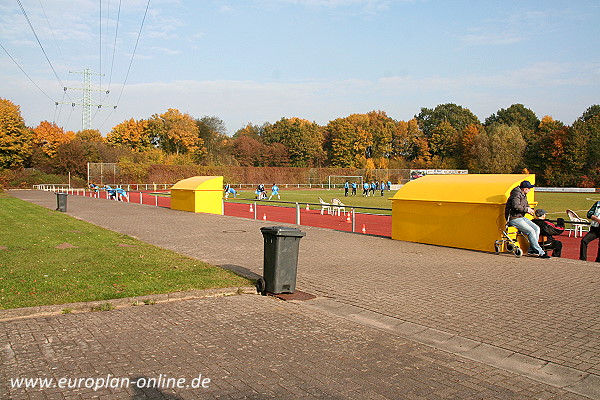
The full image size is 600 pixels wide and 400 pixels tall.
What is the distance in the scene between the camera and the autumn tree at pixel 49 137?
8012 cm

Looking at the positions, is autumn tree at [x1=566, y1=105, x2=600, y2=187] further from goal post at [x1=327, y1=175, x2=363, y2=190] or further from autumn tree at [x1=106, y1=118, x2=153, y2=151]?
autumn tree at [x1=106, y1=118, x2=153, y2=151]

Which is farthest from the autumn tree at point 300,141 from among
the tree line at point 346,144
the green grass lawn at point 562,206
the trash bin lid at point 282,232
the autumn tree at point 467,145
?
the trash bin lid at point 282,232

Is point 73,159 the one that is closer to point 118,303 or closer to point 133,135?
point 133,135

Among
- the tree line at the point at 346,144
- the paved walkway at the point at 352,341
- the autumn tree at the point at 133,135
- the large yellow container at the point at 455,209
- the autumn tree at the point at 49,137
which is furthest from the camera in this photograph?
the autumn tree at the point at 133,135

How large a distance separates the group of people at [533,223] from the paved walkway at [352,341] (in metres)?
1.60

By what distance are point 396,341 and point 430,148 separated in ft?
317

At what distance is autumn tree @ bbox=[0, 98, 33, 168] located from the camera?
63.9 m

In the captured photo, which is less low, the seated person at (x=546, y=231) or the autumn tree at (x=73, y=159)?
the autumn tree at (x=73, y=159)

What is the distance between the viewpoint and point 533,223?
10977 millimetres

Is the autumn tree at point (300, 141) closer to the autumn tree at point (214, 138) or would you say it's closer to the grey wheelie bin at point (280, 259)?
the autumn tree at point (214, 138)

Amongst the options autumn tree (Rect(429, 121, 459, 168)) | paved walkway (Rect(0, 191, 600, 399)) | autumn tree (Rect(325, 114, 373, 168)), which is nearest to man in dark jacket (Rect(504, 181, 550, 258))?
paved walkway (Rect(0, 191, 600, 399))

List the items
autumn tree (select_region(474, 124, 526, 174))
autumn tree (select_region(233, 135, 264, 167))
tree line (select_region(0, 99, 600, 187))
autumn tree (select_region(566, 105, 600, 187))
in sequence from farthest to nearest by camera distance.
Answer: autumn tree (select_region(233, 135, 264, 167))
autumn tree (select_region(474, 124, 526, 174))
autumn tree (select_region(566, 105, 600, 187))
tree line (select_region(0, 99, 600, 187))

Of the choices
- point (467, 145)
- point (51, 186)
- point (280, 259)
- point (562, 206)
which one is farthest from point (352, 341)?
point (467, 145)

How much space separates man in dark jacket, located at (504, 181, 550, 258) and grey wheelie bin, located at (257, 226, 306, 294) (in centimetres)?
559
